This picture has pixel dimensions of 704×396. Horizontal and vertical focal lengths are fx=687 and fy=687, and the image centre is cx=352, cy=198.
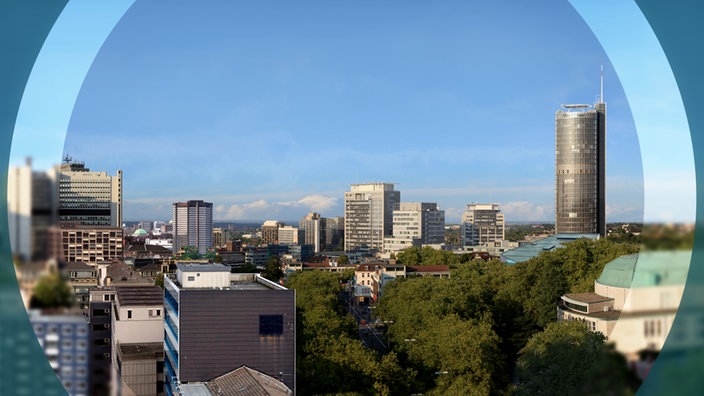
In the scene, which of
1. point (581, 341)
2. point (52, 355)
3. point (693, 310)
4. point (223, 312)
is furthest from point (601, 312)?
point (52, 355)

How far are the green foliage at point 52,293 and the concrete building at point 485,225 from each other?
97.7ft

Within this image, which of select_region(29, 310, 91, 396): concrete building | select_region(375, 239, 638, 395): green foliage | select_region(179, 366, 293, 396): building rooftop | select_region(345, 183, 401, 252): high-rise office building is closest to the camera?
select_region(29, 310, 91, 396): concrete building

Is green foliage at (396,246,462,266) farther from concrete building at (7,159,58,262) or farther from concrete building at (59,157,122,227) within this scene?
concrete building at (7,159,58,262)

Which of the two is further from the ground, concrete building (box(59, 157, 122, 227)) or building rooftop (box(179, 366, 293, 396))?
concrete building (box(59, 157, 122, 227))

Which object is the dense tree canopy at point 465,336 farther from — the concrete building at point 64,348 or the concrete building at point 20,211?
the concrete building at point 20,211

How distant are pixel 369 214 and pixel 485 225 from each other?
5.38 meters

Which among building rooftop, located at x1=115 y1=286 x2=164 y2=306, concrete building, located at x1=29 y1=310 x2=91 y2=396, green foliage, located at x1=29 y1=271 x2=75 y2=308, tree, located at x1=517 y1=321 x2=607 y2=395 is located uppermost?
green foliage, located at x1=29 y1=271 x2=75 y2=308

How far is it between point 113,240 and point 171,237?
44.3ft

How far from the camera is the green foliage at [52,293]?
1.92m

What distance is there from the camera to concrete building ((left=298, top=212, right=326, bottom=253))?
36281mm

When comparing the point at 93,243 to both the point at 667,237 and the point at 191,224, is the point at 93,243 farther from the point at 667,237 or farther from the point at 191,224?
the point at 667,237

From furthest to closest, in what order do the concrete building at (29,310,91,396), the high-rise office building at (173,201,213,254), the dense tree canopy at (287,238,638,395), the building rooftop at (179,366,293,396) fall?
1. the high-rise office building at (173,201,213,254)
2. the dense tree canopy at (287,238,638,395)
3. the building rooftop at (179,366,293,396)
4. the concrete building at (29,310,91,396)

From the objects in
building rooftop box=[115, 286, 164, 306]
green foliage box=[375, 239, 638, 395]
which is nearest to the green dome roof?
green foliage box=[375, 239, 638, 395]

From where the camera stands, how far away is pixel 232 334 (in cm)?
578
